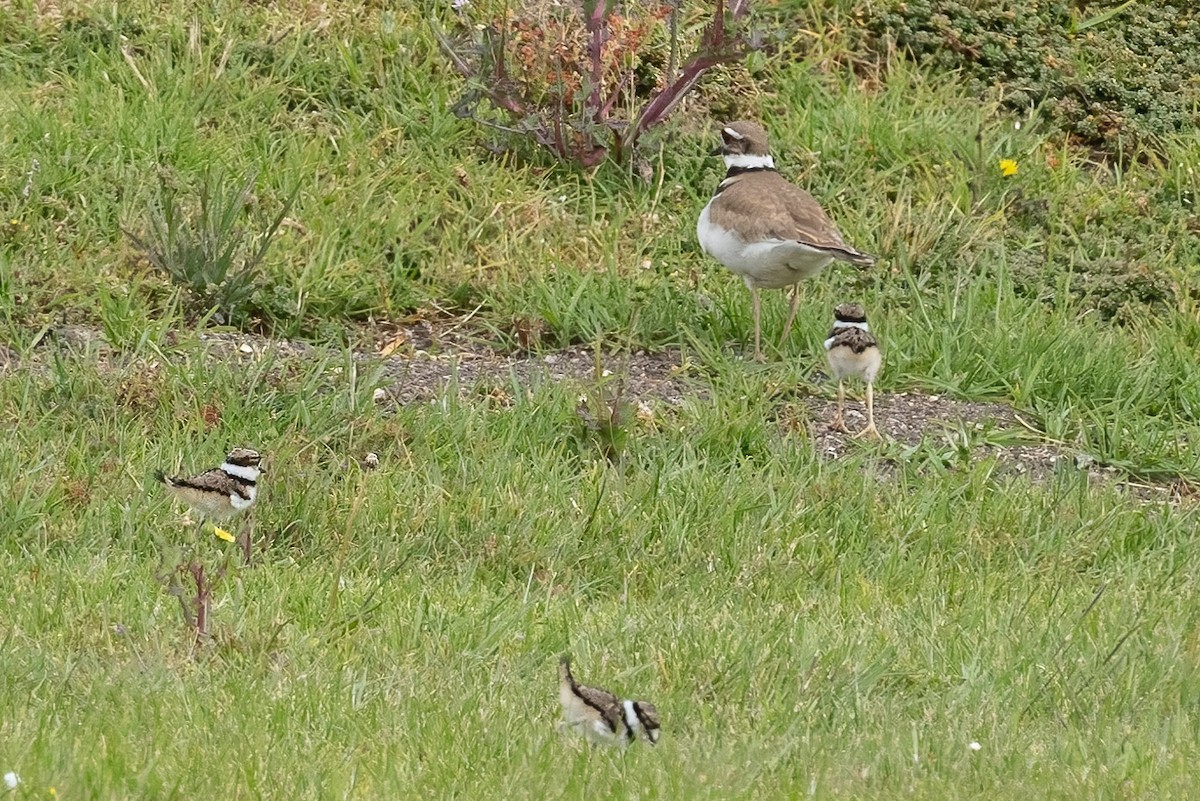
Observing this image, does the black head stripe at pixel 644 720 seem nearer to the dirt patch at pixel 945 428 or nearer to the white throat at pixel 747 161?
the dirt patch at pixel 945 428

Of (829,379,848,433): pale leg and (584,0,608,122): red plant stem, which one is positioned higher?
(584,0,608,122): red plant stem

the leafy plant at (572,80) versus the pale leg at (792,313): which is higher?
the leafy plant at (572,80)

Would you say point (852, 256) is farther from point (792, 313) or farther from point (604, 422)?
point (604, 422)

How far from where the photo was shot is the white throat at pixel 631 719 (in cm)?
522

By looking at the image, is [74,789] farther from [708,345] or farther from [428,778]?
[708,345]

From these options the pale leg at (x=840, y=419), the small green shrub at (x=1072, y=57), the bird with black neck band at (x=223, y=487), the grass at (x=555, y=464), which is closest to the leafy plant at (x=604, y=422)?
the grass at (x=555, y=464)

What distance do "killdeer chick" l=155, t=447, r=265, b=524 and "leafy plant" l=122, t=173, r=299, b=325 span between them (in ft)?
7.76

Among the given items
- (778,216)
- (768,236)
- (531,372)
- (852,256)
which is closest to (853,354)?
(852,256)

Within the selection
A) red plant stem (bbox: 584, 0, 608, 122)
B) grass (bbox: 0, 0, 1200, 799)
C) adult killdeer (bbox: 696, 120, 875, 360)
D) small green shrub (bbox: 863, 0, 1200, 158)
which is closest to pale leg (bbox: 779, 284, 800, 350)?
adult killdeer (bbox: 696, 120, 875, 360)

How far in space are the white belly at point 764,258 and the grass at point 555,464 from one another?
42 centimetres

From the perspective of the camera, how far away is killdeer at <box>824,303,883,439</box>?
851cm

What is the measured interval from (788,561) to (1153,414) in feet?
9.52

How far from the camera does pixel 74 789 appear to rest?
177 inches

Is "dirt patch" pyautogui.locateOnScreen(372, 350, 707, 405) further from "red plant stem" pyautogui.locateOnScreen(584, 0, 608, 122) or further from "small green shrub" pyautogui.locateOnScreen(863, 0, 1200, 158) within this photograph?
"small green shrub" pyautogui.locateOnScreen(863, 0, 1200, 158)
